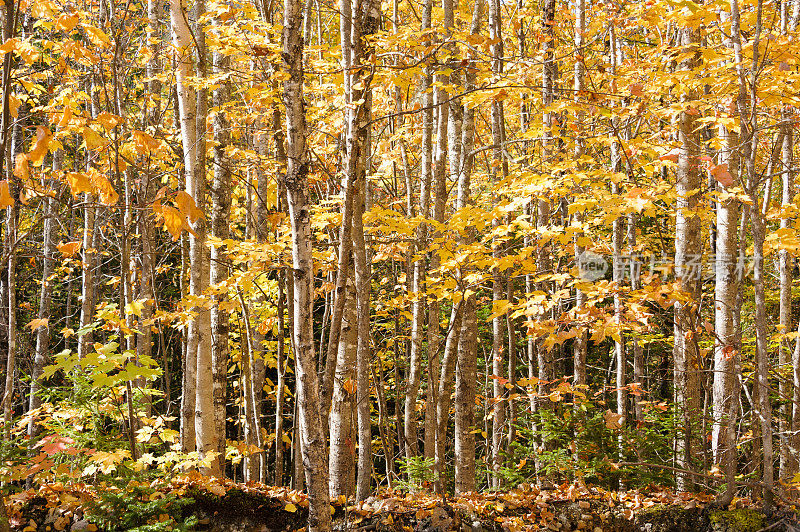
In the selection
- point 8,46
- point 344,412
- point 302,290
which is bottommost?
point 344,412

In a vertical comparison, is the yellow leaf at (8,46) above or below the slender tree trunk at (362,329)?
above

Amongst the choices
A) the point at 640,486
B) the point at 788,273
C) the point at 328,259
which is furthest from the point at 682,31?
the point at 640,486

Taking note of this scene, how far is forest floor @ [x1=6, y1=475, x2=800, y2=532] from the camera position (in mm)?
3638

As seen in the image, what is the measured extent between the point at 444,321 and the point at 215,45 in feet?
24.0

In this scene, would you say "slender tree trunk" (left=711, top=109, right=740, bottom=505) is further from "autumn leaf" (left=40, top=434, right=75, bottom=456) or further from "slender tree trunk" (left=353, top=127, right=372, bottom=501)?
"autumn leaf" (left=40, top=434, right=75, bottom=456)

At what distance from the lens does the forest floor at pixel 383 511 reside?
3.64 meters

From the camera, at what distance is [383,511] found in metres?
3.91

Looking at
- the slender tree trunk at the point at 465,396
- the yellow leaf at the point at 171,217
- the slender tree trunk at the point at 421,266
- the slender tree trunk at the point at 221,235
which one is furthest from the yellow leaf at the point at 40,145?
the slender tree trunk at the point at 465,396

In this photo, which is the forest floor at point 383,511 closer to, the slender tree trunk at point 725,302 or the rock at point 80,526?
the rock at point 80,526

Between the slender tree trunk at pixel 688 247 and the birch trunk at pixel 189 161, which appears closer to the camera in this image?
the slender tree trunk at pixel 688 247

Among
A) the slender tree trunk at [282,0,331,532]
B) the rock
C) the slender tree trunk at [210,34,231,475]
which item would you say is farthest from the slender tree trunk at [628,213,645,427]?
the rock

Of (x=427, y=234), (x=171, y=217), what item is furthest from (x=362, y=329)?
(x=171, y=217)

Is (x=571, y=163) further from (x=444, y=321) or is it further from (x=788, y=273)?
(x=444, y=321)

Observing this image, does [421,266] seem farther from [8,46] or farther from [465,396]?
[8,46]
